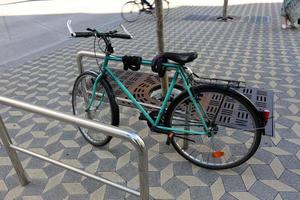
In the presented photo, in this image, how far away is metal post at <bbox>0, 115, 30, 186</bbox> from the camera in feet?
7.47

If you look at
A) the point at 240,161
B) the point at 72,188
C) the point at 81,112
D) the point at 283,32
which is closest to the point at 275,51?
the point at 283,32

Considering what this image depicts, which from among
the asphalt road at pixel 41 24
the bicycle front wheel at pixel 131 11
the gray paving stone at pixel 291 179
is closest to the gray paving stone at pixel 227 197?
the gray paving stone at pixel 291 179

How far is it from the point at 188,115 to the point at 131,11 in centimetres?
852

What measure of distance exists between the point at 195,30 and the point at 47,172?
6.12 meters

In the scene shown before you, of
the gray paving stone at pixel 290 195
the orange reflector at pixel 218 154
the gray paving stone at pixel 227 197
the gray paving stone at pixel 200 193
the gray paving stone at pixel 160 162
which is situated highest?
the orange reflector at pixel 218 154

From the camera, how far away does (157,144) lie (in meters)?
3.03

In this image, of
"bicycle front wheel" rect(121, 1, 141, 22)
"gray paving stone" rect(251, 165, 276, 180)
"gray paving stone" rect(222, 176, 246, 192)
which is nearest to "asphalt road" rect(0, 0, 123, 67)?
"bicycle front wheel" rect(121, 1, 141, 22)

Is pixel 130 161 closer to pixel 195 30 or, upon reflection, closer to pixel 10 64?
pixel 10 64

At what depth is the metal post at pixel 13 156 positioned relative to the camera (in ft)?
7.47

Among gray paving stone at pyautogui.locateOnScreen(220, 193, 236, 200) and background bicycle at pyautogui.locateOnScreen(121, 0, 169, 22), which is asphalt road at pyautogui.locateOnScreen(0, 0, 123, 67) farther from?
gray paving stone at pyautogui.locateOnScreen(220, 193, 236, 200)

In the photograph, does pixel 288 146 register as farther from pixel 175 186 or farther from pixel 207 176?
pixel 175 186

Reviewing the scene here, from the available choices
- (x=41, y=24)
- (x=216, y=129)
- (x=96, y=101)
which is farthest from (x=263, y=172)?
(x=41, y=24)

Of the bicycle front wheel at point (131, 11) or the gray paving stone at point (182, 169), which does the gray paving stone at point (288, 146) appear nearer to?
the gray paving stone at point (182, 169)

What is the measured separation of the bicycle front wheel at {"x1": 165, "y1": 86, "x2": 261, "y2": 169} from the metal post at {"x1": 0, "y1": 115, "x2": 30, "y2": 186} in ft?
4.70
